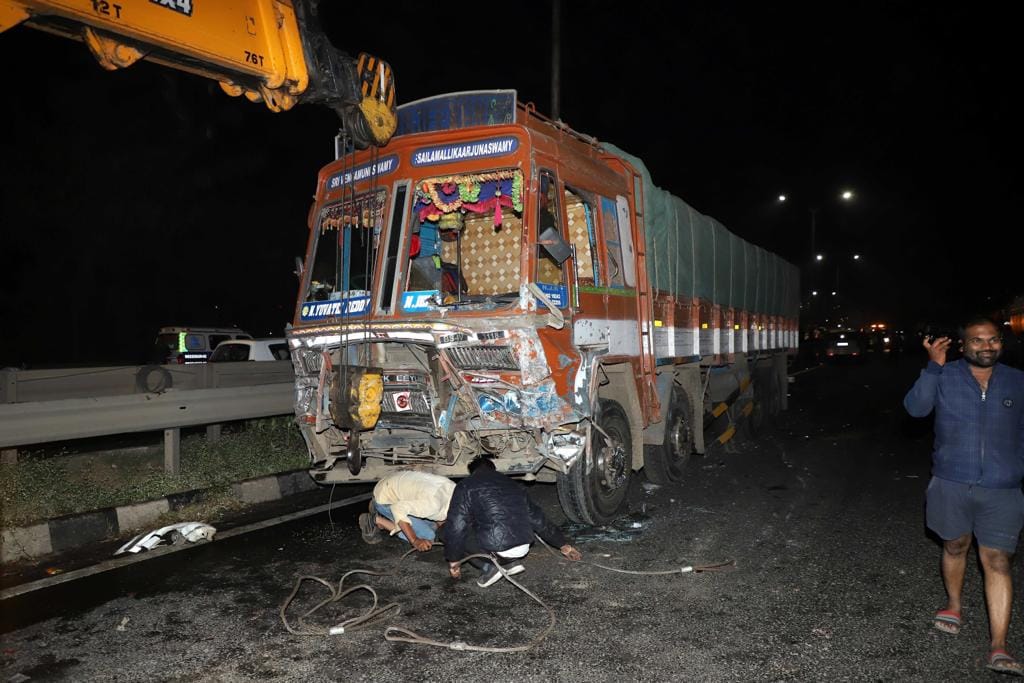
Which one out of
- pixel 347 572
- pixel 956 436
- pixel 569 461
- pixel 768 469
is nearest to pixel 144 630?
pixel 347 572

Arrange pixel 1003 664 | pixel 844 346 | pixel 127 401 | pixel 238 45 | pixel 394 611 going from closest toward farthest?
pixel 1003 664, pixel 238 45, pixel 394 611, pixel 127 401, pixel 844 346

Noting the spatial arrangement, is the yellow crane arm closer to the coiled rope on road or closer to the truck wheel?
the coiled rope on road

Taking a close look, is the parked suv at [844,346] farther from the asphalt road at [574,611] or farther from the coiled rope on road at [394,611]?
the coiled rope on road at [394,611]

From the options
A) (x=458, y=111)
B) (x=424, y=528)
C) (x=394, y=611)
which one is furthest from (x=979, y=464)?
(x=458, y=111)

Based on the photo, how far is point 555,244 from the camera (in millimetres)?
5023

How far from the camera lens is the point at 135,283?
3709cm

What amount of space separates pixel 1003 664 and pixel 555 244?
11.3 feet

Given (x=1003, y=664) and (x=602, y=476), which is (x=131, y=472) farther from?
(x=1003, y=664)

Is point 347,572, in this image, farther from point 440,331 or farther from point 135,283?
point 135,283

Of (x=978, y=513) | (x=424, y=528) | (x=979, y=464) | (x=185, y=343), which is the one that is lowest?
(x=424, y=528)

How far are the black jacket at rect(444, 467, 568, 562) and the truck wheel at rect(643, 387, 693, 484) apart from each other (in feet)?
9.51

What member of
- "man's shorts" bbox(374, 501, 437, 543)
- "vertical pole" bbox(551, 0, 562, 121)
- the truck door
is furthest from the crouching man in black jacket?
"vertical pole" bbox(551, 0, 562, 121)

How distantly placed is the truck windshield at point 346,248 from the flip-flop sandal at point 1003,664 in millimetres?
4382

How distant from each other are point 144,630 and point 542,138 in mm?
4170
